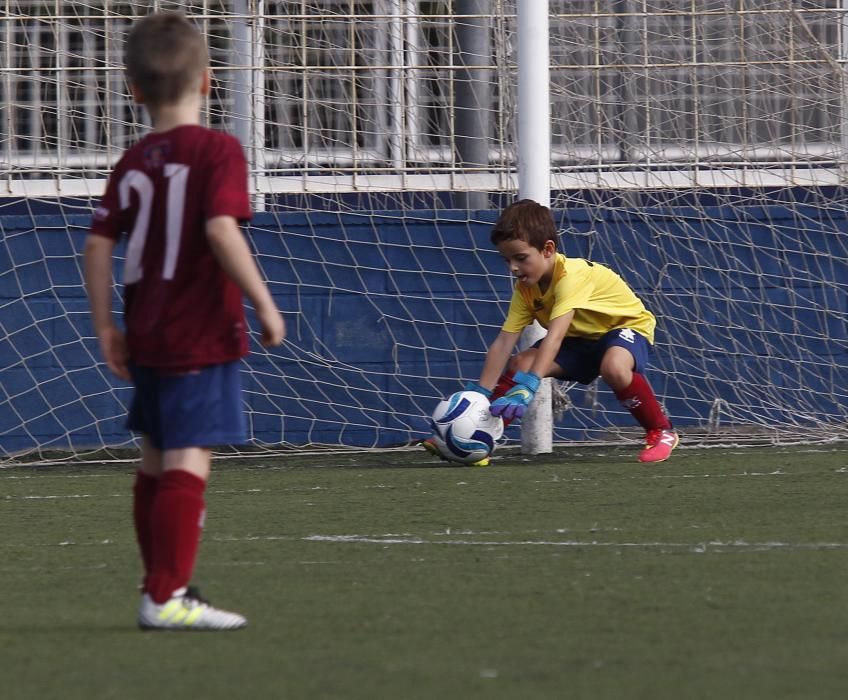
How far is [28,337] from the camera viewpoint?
7.65 meters

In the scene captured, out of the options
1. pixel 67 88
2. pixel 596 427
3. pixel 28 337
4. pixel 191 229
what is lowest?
pixel 596 427

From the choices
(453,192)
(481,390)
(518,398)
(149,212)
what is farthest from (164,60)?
(453,192)

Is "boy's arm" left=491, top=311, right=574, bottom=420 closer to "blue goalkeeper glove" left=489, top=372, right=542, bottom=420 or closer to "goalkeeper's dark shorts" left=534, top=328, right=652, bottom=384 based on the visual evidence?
"blue goalkeeper glove" left=489, top=372, right=542, bottom=420

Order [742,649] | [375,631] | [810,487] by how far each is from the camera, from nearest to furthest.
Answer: [742,649]
[375,631]
[810,487]

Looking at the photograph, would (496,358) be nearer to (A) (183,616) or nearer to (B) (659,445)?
(B) (659,445)

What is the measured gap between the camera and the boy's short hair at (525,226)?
6289mm

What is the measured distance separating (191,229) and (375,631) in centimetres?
87

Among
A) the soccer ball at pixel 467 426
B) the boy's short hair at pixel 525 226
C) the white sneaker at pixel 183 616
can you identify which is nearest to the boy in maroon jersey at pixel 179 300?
the white sneaker at pixel 183 616

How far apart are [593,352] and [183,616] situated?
3.80 meters

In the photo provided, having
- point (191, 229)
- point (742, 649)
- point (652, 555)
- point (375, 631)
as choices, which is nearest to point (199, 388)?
point (191, 229)

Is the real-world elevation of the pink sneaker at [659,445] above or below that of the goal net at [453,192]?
below

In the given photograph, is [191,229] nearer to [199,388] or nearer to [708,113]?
[199,388]

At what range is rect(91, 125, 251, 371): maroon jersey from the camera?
3193 millimetres

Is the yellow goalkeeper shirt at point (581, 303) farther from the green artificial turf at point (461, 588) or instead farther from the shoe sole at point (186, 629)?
the shoe sole at point (186, 629)
